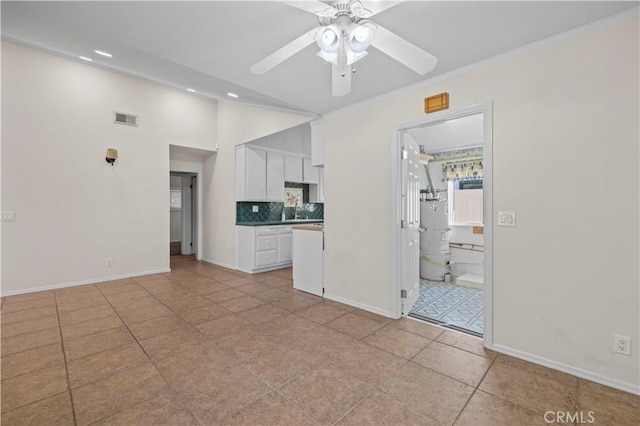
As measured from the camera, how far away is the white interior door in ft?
9.93

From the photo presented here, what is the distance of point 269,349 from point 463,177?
4.44m

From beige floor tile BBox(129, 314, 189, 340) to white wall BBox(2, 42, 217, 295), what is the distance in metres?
2.33

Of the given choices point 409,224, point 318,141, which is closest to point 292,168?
point 318,141

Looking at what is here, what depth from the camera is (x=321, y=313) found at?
3146 millimetres

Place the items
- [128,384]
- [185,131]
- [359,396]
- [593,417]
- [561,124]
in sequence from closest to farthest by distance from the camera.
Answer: [593,417], [359,396], [128,384], [561,124], [185,131]

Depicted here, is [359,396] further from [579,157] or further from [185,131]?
[185,131]

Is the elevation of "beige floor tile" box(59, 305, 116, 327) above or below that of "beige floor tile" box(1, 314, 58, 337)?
below

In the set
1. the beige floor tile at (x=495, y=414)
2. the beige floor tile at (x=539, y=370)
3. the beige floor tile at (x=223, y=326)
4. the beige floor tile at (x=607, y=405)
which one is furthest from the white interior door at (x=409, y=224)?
the beige floor tile at (x=223, y=326)

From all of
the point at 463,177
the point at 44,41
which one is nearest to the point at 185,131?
the point at 44,41

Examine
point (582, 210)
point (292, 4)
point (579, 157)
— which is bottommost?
point (582, 210)

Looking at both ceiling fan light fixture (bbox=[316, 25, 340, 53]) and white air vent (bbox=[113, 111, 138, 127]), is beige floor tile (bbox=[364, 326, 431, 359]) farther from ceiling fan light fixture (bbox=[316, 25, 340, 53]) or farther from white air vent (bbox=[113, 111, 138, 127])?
white air vent (bbox=[113, 111, 138, 127])

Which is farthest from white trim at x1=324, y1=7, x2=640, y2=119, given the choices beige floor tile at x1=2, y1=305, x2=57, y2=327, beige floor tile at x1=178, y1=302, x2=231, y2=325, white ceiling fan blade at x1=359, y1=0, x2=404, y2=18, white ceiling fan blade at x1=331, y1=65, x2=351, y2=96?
beige floor tile at x1=2, y1=305, x2=57, y2=327

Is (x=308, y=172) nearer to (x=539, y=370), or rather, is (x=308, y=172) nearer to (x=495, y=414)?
(x=539, y=370)

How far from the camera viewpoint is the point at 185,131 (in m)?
5.42
